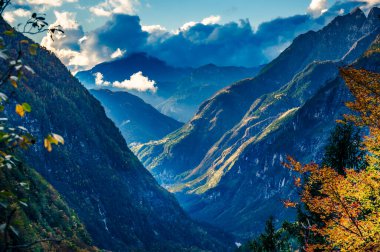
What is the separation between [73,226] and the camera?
3720 inches

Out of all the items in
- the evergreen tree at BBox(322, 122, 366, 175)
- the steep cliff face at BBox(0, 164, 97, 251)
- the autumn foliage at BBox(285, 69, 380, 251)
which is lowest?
the autumn foliage at BBox(285, 69, 380, 251)

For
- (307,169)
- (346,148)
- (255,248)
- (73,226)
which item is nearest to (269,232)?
(255,248)

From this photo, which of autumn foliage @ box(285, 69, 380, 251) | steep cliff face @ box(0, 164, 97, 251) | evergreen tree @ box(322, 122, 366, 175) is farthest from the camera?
evergreen tree @ box(322, 122, 366, 175)

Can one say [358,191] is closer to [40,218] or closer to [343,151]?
[343,151]

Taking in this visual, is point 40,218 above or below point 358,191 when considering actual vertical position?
above

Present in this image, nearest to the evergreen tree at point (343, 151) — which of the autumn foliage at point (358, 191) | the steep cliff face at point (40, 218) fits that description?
the autumn foliage at point (358, 191)

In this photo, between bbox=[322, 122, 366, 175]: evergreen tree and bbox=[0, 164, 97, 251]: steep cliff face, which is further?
bbox=[322, 122, 366, 175]: evergreen tree

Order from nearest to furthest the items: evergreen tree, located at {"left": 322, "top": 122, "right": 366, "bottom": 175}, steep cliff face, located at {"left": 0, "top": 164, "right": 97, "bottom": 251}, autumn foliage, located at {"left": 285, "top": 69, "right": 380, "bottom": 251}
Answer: autumn foliage, located at {"left": 285, "top": 69, "right": 380, "bottom": 251}
steep cliff face, located at {"left": 0, "top": 164, "right": 97, "bottom": 251}
evergreen tree, located at {"left": 322, "top": 122, "right": 366, "bottom": 175}

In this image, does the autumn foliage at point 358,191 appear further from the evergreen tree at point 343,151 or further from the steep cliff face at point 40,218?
the steep cliff face at point 40,218

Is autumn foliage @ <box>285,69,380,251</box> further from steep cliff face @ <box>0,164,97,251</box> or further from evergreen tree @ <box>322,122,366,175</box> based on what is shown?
steep cliff face @ <box>0,164,97,251</box>

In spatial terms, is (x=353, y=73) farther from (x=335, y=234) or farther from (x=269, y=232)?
(x=269, y=232)

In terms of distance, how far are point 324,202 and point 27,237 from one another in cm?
3543

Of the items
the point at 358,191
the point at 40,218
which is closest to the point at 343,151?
the point at 358,191

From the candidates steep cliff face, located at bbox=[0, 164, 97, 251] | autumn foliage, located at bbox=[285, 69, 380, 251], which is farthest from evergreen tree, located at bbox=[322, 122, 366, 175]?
steep cliff face, located at bbox=[0, 164, 97, 251]
